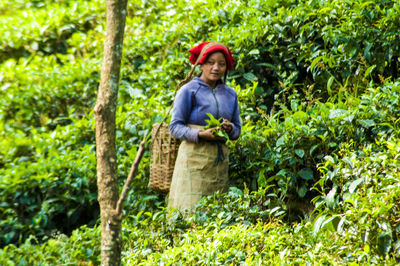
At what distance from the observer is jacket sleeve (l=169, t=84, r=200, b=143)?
13.6 feet

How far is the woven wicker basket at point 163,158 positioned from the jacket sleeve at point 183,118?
310 millimetres

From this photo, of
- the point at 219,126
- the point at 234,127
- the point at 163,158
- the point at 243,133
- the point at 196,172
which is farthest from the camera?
the point at 243,133

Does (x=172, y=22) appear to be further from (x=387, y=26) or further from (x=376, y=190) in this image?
(x=376, y=190)

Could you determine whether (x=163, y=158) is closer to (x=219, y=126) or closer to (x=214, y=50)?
(x=219, y=126)

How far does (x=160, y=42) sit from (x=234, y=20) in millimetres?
1193

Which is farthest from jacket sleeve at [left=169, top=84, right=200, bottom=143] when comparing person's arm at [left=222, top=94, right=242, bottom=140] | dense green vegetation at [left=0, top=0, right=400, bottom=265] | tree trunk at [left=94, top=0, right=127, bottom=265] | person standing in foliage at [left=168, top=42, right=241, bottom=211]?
tree trunk at [left=94, top=0, right=127, bottom=265]

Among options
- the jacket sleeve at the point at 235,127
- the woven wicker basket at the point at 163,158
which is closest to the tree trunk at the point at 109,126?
the jacket sleeve at the point at 235,127

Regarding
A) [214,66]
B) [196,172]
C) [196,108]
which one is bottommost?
[196,172]

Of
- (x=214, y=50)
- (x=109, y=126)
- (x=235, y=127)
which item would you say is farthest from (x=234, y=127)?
(x=109, y=126)

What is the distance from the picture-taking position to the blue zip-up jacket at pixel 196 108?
4195 millimetres

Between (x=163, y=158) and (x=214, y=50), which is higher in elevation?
(x=214, y=50)

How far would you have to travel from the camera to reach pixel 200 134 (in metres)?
4.12

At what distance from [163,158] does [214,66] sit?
38.3 inches

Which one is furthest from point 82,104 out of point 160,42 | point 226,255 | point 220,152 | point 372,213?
point 372,213
